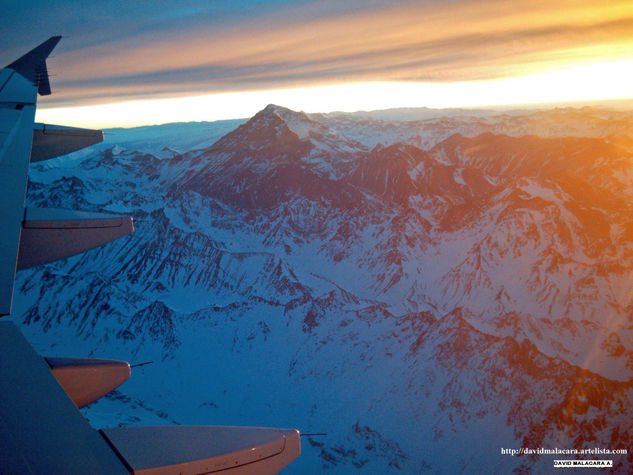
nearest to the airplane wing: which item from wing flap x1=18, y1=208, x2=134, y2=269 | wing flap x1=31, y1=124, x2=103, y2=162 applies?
wing flap x1=18, y1=208, x2=134, y2=269

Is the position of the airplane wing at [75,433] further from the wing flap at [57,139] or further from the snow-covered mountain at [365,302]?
the snow-covered mountain at [365,302]

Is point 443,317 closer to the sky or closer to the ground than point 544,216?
closer to the ground

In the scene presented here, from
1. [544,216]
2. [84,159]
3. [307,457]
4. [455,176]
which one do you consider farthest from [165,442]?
[84,159]

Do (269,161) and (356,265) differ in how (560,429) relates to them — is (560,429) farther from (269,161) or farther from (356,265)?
(269,161)

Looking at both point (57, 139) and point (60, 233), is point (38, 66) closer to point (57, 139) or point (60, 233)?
point (57, 139)

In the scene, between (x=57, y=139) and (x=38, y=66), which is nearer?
(x=57, y=139)

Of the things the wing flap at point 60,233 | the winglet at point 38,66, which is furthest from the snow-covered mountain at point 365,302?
the wing flap at point 60,233

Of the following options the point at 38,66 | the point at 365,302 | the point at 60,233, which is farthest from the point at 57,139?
the point at 365,302
